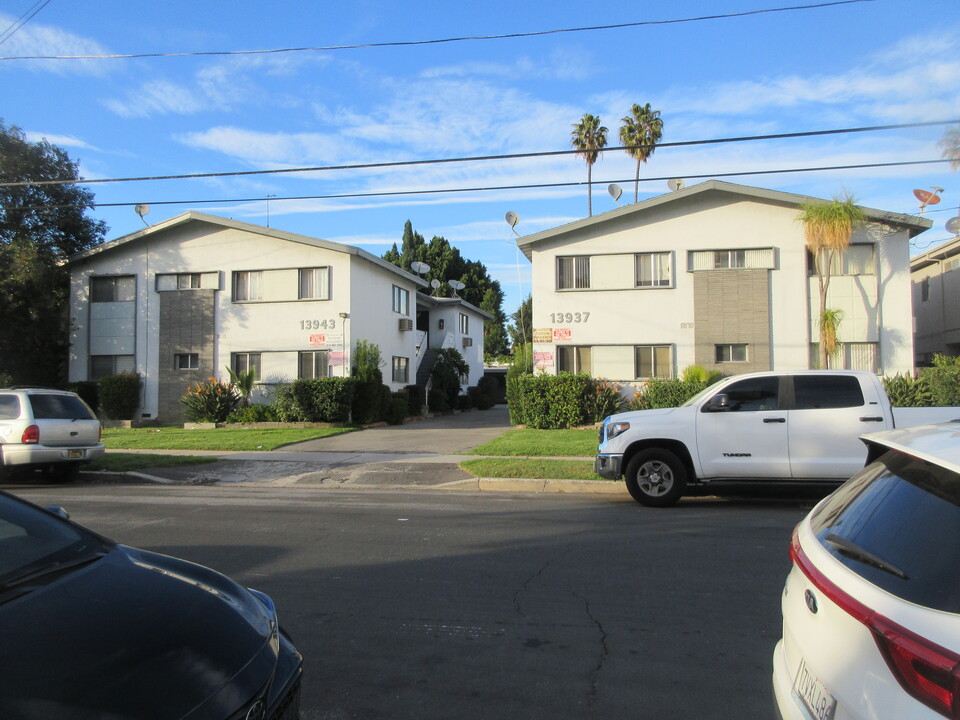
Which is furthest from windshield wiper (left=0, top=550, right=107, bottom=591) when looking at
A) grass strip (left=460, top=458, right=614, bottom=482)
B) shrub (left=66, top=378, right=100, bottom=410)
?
shrub (left=66, top=378, right=100, bottom=410)

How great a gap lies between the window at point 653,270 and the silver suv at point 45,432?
15891 mm

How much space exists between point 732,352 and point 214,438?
15.6 m

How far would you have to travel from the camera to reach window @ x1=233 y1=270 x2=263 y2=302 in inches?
972

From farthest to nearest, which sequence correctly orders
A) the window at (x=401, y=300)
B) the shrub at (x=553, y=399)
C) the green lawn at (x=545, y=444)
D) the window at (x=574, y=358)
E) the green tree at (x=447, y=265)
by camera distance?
1. the green tree at (x=447, y=265)
2. the window at (x=401, y=300)
3. the window at (x=574, y=358)
4. the shrub at (x=553, y=399)
5. the green lawn at (x=545, y=444)

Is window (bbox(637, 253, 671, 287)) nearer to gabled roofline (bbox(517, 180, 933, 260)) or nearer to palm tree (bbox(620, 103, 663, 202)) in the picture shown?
gabled roofline (bbox(517, 180, 933, 260))

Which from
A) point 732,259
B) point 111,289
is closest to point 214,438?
point 111,289

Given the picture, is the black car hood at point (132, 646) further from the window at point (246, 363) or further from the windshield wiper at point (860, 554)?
the window at point (246, 363)

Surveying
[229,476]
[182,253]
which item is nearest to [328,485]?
[229,476]

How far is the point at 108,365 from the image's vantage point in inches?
1016

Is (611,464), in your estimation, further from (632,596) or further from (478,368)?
(478,368)

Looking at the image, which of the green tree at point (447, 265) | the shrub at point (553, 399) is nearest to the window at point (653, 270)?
the shrub at point (553, 399)

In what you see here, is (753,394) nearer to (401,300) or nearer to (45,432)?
(45,432)

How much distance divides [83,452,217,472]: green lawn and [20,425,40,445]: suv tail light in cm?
176

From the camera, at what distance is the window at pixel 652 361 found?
21.6 metres
